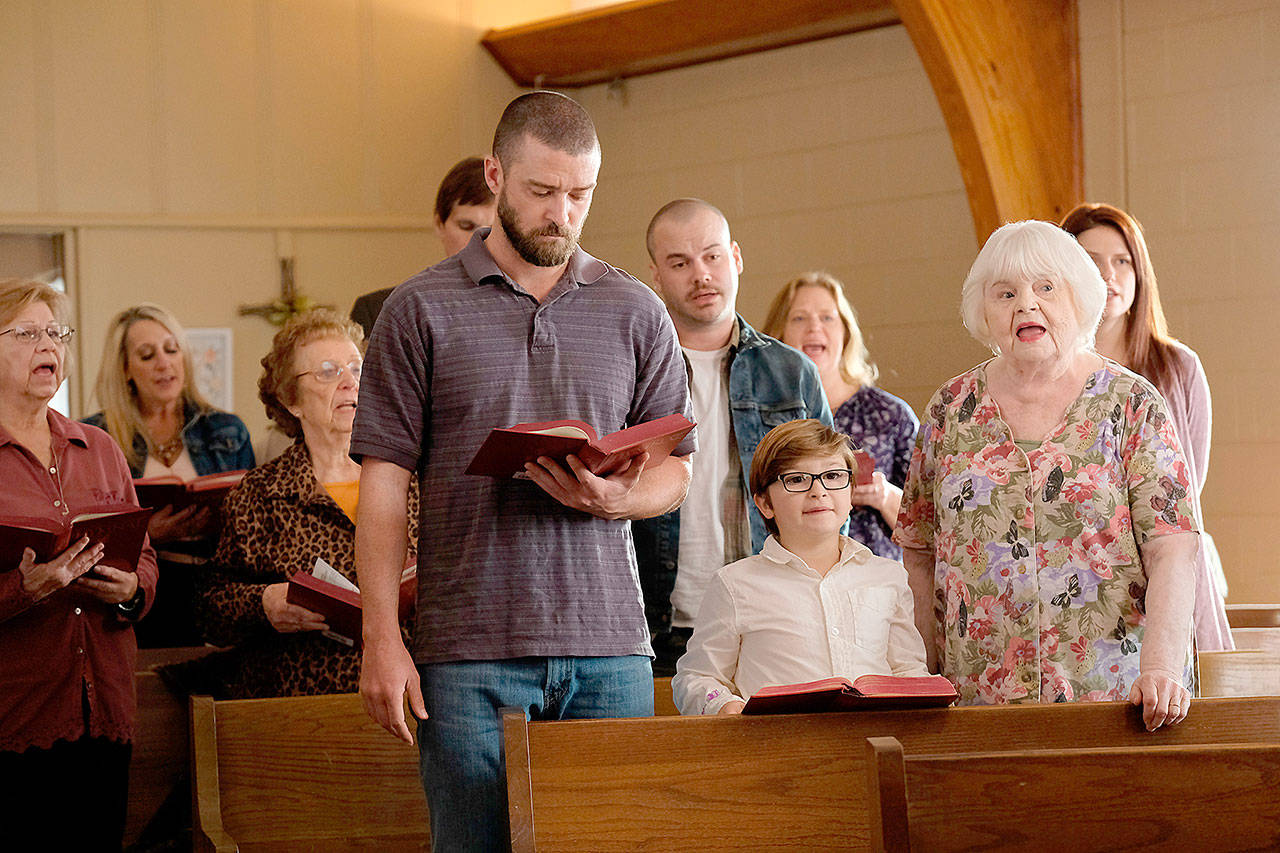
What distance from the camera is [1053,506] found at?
7.43 ft

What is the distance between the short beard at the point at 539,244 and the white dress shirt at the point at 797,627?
0.78m

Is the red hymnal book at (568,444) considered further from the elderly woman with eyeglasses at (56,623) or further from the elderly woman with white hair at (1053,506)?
the elderly woman with eyeglasses at (56,623)

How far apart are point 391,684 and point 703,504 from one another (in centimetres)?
109

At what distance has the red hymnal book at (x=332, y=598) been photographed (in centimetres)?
255

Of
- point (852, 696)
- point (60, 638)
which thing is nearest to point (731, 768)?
point (852, 696)

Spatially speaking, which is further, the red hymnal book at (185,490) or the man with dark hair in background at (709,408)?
the red hymnal book at (185,490)

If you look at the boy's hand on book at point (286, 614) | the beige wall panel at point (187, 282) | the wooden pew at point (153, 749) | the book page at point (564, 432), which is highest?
the beige wall panel at point (187, 282)

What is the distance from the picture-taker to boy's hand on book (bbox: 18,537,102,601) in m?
2.73

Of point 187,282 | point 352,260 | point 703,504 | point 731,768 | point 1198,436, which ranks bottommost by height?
point 731,768

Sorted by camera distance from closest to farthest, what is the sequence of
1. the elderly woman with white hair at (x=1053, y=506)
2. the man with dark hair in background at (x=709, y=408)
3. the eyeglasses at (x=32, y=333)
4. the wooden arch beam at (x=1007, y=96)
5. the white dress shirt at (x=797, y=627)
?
the elderly woman with white hair at (x=1053, y=506) < the white dress shirt at (x=797, y=627) < the man with dark hair in background at (x=709, y=408) < the eyeglasses at (x=32, y=333) < the wooden arch beam at (x=1007, y=96)

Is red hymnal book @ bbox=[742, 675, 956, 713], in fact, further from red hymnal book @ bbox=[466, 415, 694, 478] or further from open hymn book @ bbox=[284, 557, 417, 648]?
open hymn book @ bbox=[284, 557, 417, 648]

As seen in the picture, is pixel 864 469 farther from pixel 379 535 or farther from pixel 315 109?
pixel 315 109

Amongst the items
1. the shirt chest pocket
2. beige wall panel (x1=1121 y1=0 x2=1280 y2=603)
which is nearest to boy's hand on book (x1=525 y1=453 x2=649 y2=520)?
the shirt chest pocket

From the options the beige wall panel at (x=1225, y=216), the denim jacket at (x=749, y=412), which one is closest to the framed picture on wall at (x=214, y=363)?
the denim jacket at (x=749, y=412)
